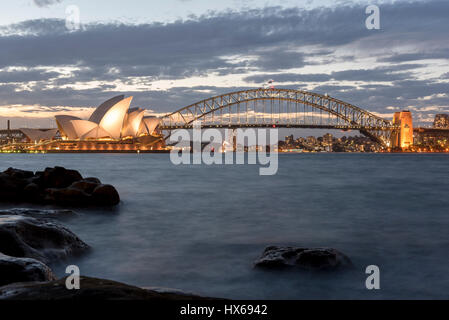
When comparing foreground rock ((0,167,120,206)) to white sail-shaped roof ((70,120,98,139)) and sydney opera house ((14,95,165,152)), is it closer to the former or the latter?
sydney opera house ((14,95,165,152))

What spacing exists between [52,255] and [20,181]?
793 centimetres

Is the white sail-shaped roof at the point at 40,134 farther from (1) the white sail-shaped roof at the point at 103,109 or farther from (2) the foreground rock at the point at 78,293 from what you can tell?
(2) the foreground rock at the point at 78,293

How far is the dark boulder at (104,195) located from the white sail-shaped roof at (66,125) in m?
66.7

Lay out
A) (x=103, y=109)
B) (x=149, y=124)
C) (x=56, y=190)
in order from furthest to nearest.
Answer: (x=149, y=124), (x=103, y=109), (x=56, y=190)

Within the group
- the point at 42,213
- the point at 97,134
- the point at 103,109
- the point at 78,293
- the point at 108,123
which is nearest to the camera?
the point at 78,293

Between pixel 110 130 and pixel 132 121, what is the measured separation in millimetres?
4583

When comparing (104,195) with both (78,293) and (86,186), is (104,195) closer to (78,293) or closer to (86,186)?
(86,186)

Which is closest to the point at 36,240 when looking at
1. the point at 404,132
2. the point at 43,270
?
the point at 43,270

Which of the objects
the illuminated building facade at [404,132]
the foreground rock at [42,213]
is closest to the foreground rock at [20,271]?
the foreground rock at [42,213]

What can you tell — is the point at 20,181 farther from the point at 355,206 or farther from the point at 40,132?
the point at 40,132

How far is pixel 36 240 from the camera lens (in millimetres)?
5613

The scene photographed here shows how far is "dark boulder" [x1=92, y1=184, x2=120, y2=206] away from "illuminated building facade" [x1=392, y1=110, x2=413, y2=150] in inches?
3119

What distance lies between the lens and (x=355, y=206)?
44.2 feet
